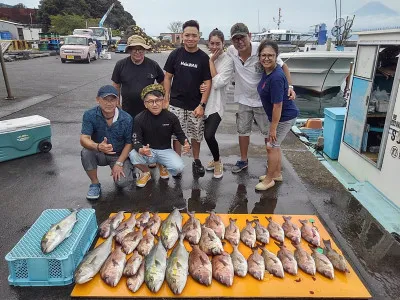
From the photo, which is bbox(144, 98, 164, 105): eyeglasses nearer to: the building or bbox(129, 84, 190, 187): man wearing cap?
bbox(129, 84, 190, 187): man wearing cap

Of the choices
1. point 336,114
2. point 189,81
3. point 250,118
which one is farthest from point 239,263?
point 336,114

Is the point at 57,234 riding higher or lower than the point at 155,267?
higher

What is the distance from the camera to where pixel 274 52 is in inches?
149

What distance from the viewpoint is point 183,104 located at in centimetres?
457

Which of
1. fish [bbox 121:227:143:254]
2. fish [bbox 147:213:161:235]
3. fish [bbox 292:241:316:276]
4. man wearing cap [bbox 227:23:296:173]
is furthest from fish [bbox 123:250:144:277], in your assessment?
man wearing cap [bbox 227:23:296:173]

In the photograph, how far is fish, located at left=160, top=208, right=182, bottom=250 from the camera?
3.16 m

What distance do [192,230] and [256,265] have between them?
2.54ft

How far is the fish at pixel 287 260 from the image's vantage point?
2829 mm

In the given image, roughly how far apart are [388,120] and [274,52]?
231cm

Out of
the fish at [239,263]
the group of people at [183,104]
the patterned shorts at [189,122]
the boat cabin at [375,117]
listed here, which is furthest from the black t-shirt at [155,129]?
the boat cabin at [375,117]

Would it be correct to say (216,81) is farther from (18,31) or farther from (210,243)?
(18,31)

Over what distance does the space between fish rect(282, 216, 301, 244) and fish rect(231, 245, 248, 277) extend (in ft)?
2.21

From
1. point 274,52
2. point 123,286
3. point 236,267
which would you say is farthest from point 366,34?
point 123,286

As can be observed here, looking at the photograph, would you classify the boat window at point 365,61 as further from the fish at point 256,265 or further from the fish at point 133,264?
the fish at point 133,264
